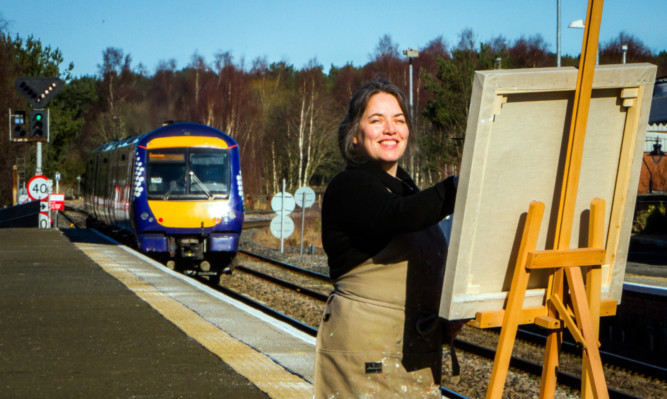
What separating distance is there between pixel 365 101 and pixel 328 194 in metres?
0.37

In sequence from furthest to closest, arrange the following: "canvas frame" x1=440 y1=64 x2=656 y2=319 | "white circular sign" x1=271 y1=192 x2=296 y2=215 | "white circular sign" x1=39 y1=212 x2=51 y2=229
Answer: "white circular sign" x1=39 y1=212 x2=51 y2=229 → "white circular sign" x1=271 y1=192 x2=296 y2=215 → "canvas frame" x1=440 y1=64 x2=656 y2=319

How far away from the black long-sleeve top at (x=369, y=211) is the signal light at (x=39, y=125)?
25582mm

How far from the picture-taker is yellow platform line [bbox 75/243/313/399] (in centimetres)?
610

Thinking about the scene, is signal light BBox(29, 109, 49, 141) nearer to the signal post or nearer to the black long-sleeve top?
the signal post

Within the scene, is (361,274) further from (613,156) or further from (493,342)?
(493,342)

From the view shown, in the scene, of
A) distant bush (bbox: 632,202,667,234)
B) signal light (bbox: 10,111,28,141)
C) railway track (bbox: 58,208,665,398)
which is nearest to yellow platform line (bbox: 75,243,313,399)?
railway track (bbox: 58,208,665,398)

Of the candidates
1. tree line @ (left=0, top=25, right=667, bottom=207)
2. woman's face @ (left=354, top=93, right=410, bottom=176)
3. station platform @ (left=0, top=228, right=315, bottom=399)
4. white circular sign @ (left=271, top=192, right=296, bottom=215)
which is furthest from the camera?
tree line @ (left=0, top=25, right=667, bottom=207)

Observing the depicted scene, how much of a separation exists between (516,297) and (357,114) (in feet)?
2.77

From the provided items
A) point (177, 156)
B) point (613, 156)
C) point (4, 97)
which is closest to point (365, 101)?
point (613, 156)

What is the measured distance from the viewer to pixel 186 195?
59.8 ft

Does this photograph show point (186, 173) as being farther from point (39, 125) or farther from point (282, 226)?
point (39, 125)

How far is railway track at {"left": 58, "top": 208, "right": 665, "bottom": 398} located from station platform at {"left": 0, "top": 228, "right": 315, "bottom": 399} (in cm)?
153


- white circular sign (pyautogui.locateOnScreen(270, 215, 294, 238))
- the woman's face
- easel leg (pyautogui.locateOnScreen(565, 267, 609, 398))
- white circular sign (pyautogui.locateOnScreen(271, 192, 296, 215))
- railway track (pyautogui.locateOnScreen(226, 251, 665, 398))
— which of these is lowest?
white circular sign (pyautogui.locateOnScreen(270, 215, 294, 238))

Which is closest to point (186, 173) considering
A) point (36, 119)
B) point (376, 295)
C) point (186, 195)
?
point (186, 195)
